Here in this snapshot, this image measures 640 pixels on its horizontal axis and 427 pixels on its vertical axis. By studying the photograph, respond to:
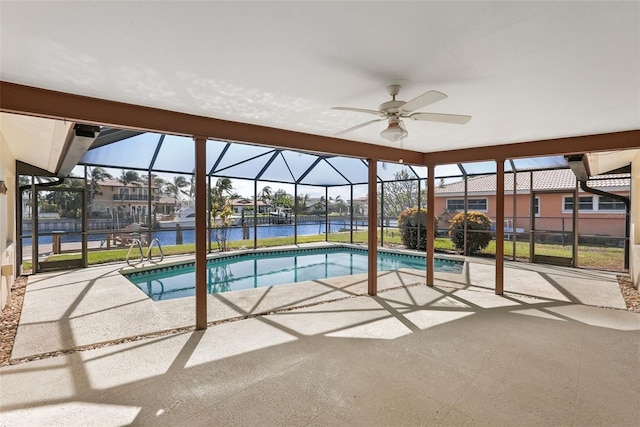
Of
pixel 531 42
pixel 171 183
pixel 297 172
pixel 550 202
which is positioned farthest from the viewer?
pixel 297 172

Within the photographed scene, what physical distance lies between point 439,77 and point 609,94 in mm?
1694

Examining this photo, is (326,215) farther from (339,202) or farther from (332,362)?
(332,362)

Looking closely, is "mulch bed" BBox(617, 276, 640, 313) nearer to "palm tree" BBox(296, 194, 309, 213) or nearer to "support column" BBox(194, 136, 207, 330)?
"support column" BBox(194, 136, 207, 330)

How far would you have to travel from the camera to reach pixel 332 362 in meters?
3.04

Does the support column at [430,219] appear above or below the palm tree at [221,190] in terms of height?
below

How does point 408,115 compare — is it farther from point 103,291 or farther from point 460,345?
point 103,291

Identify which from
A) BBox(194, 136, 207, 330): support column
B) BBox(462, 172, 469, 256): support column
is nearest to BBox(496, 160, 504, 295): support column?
BBox(462, 172, 469, 256): support column

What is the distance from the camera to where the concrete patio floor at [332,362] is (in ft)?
7.58

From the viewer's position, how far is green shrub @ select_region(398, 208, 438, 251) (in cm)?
1084

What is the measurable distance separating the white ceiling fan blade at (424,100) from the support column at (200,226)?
7.77 ft

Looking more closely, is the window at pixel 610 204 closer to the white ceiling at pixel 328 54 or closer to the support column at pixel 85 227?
the white ceiling at pixel 328 54

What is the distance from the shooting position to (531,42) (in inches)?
80.9

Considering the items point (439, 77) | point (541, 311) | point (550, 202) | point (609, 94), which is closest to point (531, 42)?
point (439, 77)

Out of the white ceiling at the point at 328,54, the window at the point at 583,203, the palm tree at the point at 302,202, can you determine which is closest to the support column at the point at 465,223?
the window at the point at 583,203
